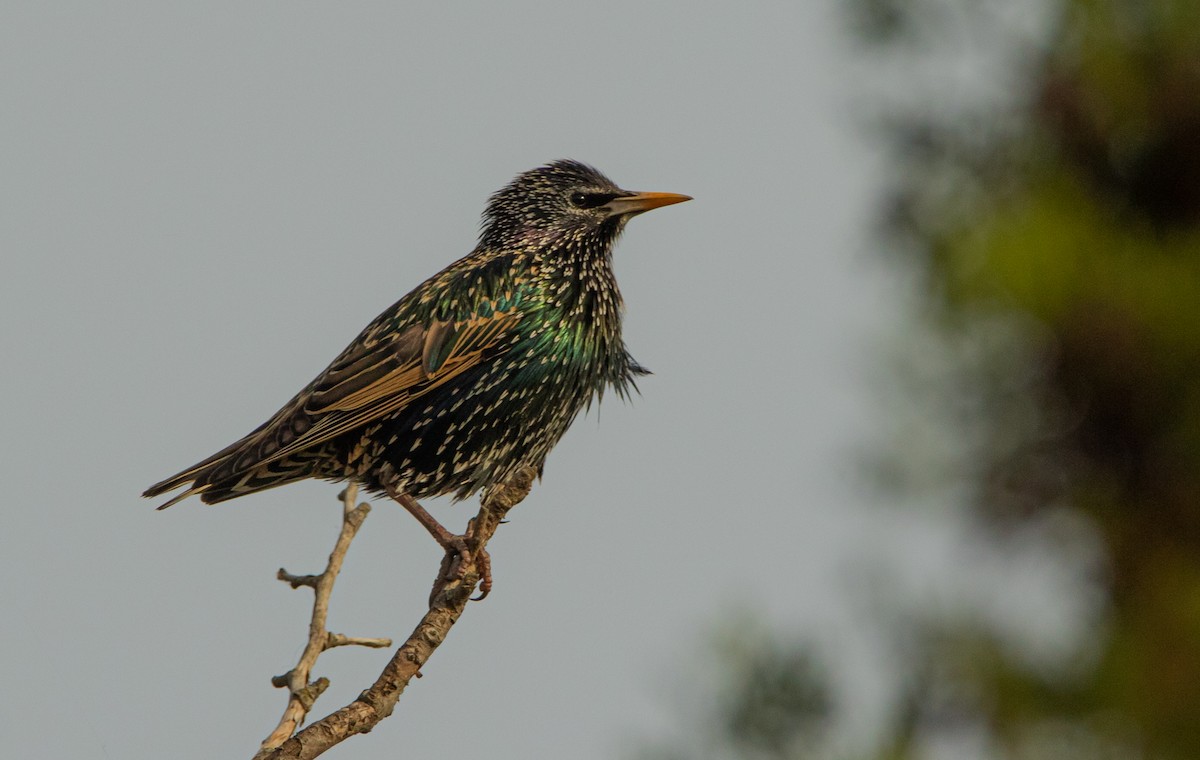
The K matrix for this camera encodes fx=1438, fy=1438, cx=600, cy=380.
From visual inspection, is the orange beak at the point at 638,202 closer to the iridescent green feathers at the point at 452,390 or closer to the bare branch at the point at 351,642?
the iridescent green feathers at the point at 452,390

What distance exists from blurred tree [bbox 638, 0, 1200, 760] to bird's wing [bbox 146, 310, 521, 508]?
4.03 m

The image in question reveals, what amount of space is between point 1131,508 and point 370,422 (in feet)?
14.5

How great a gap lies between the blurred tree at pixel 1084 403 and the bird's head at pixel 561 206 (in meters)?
4.53

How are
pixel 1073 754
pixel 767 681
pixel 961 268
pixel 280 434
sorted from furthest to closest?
pixel 280 434, pixel 767 681, pixel 961 268, pixel 1073 754

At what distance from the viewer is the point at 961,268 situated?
1529mm

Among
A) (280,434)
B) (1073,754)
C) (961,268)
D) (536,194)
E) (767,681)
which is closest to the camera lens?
(1073,754)

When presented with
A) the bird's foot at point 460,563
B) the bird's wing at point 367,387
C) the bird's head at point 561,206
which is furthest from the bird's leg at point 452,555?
the bird's head at point 561,206

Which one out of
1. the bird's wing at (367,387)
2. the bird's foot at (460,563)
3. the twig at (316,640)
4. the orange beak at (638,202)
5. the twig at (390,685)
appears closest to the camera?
the twig at (390,685)

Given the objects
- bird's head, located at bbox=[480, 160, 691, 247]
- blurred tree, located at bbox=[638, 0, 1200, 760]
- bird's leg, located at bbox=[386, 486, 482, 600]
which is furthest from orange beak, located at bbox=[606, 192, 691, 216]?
blurred tree, located at bbox=[638, 0, 1200, 760]

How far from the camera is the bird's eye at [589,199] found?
635 cm

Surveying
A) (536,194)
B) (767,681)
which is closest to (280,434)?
(536,194)

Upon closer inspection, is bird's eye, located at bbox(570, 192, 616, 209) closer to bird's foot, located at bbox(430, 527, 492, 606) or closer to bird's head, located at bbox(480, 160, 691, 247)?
bird's head, located at bbox(480, 160, 691, 247)

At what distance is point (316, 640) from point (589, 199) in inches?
109

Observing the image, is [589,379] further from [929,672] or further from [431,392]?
[929,672]
